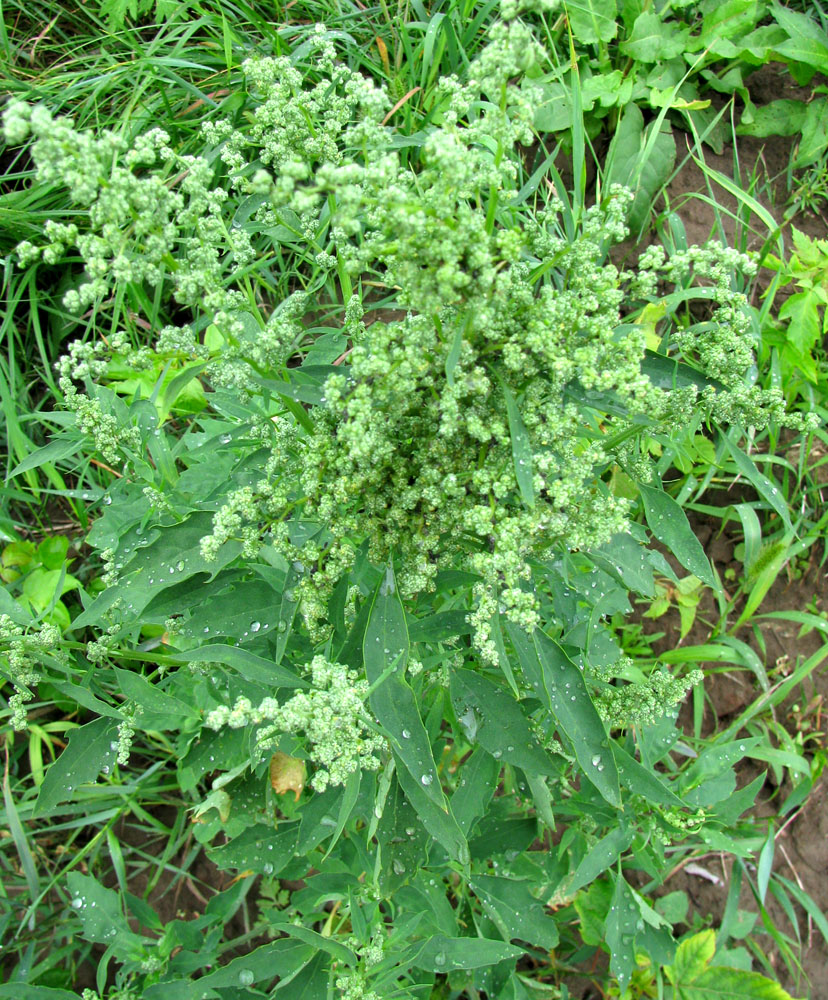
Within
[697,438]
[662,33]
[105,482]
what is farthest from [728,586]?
[105,482]

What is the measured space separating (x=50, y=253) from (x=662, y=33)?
4504 millimetres

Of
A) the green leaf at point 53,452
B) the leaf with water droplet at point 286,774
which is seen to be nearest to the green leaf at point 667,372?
the green leaf at point 53,452

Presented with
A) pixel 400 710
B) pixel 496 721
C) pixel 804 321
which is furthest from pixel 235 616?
pixel 804 321

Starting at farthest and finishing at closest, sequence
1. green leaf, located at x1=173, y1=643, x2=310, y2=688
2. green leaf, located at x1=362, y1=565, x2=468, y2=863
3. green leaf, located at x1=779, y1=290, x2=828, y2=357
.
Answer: green leaf, located at x1=779, y1=290, x2=828, y2=357
green leaf, located at x1=173, y1=643, x2=310, y2=688
green leaf, located at x1=362, y1=565, x2=468, y2=863

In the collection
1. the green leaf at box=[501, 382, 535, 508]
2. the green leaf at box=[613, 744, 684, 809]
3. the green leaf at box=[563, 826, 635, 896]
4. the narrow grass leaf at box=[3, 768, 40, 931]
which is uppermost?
the green leaf at box=[501, 382, 535, 508]

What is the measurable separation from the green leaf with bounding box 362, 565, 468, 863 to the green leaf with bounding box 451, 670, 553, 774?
0.31 metres

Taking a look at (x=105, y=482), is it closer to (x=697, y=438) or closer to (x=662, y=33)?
(x=697, y=438)

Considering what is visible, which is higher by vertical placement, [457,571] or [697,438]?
[457,571]

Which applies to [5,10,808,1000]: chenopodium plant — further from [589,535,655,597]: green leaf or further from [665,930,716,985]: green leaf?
[665,930,716,985]: green leaf

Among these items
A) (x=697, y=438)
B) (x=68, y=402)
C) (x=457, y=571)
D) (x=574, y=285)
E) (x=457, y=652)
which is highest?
(x=574, y=285)

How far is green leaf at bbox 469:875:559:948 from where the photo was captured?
2.87 metres

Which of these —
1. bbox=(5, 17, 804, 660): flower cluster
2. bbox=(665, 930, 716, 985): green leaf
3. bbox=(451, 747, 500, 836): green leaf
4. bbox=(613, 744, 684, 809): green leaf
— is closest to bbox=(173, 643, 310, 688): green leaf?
bbox=(5, 17, 804, 660): flower cluster

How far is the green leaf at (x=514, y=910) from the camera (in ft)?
9.42

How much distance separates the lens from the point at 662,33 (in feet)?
15.8
